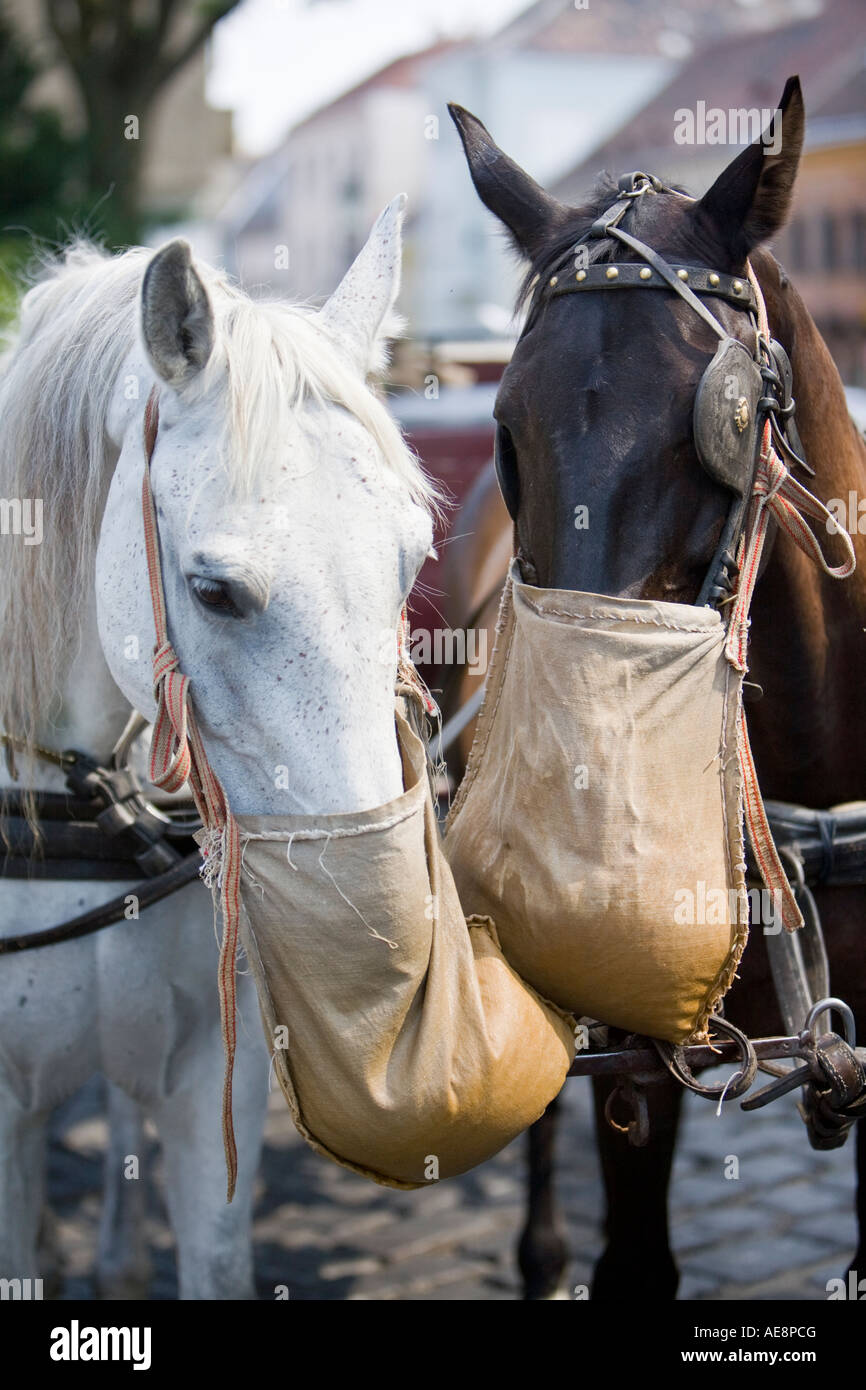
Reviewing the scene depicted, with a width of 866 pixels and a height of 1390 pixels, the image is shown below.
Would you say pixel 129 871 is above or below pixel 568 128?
below

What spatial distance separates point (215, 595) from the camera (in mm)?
1761

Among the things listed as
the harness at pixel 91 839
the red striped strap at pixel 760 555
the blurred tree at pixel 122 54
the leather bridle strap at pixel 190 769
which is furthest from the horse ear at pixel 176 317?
the blurred tree at pixel 122 54

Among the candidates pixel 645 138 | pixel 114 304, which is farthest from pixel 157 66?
pixel 645 138

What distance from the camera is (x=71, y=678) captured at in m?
2.30

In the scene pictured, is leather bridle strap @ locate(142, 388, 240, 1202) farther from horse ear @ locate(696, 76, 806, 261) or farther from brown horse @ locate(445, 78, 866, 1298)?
horse ear @ locate(696, 76, 806, 261)

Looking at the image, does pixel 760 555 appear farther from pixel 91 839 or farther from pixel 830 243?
pixel 830 243

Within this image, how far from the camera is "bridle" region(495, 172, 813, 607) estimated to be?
6.28 feet

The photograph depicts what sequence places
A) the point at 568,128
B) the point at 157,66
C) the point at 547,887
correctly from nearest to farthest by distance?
the point at 547,887
the point at 157,66
the point at 568,128

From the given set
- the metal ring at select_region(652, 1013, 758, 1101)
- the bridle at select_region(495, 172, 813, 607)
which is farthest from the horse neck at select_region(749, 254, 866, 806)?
the metal ring at select_region(652, 1013, 758, 1101)

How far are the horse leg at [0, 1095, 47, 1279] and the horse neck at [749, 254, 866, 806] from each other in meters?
1.44

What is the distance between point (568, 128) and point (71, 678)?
1568 inches

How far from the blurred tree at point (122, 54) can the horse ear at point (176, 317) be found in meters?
9.56

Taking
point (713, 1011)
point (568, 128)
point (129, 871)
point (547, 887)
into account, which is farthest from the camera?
point (568, 128)
